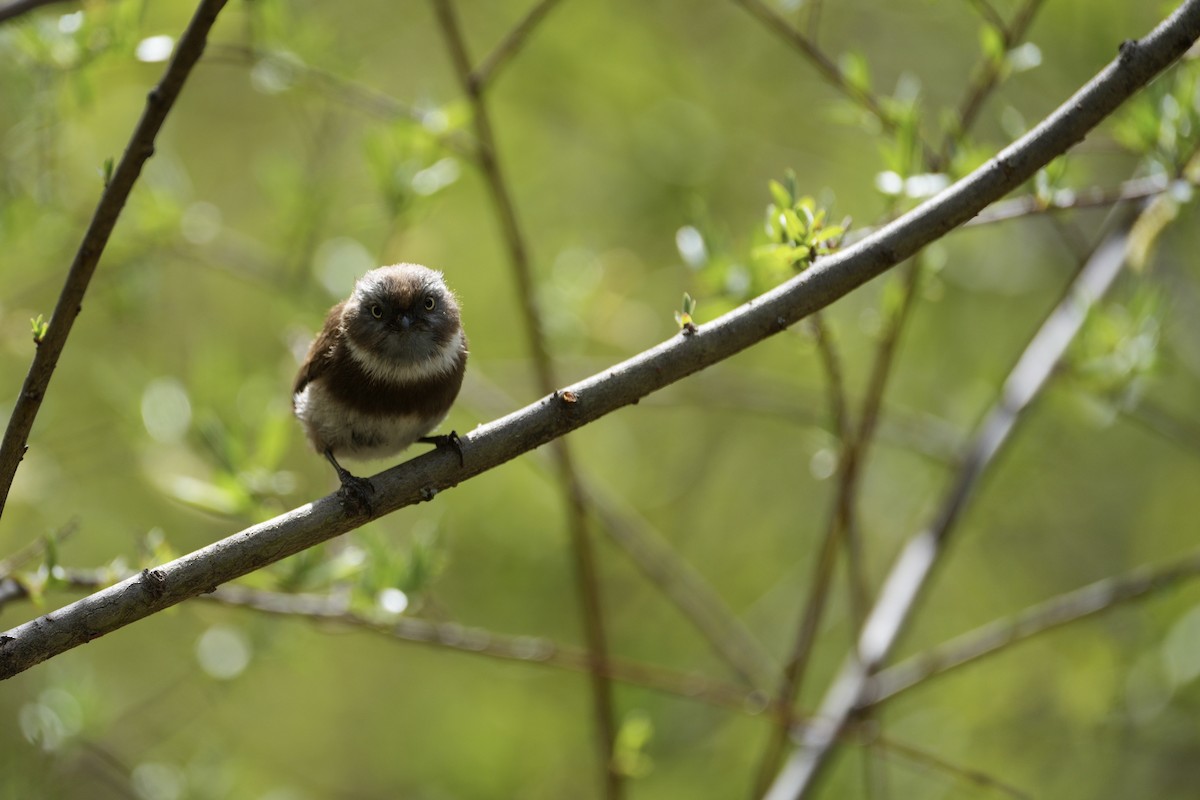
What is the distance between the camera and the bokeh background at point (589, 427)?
4969mm

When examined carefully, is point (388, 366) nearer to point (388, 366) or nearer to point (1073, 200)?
point (388, 366)

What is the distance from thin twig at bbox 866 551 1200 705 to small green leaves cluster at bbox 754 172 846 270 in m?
1.78

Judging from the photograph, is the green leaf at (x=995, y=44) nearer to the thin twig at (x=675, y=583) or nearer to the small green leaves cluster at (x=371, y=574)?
the thin twig at (x=675, y=583)

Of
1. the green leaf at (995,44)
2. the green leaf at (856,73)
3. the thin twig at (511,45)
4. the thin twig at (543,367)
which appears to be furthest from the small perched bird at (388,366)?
the green leaf at (995,44)

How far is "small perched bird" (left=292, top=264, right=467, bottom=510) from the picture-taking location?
11.8 ft

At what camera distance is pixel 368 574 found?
11.3 feet

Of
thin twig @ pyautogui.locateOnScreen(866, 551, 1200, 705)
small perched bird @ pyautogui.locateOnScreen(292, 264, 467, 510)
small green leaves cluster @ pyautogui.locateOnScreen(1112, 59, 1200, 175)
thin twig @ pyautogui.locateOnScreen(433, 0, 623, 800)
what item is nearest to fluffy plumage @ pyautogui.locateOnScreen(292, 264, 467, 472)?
small perched bird @ pyautogui.locateOnScreen(292, 264, 467, 510)

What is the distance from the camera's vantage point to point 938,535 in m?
4.28

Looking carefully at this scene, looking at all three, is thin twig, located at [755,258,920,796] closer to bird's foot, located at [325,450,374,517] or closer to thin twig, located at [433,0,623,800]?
thin twig, located at [433,0,623,800]

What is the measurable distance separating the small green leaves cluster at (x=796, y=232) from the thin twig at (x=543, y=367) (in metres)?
1.05

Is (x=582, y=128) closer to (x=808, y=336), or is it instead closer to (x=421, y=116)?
(x=421, y=116)

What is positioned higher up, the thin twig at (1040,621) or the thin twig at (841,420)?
the thin twig at (841,420)

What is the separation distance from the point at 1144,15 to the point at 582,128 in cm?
Answer: 353

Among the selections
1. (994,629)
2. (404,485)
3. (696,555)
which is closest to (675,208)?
(696,555)
